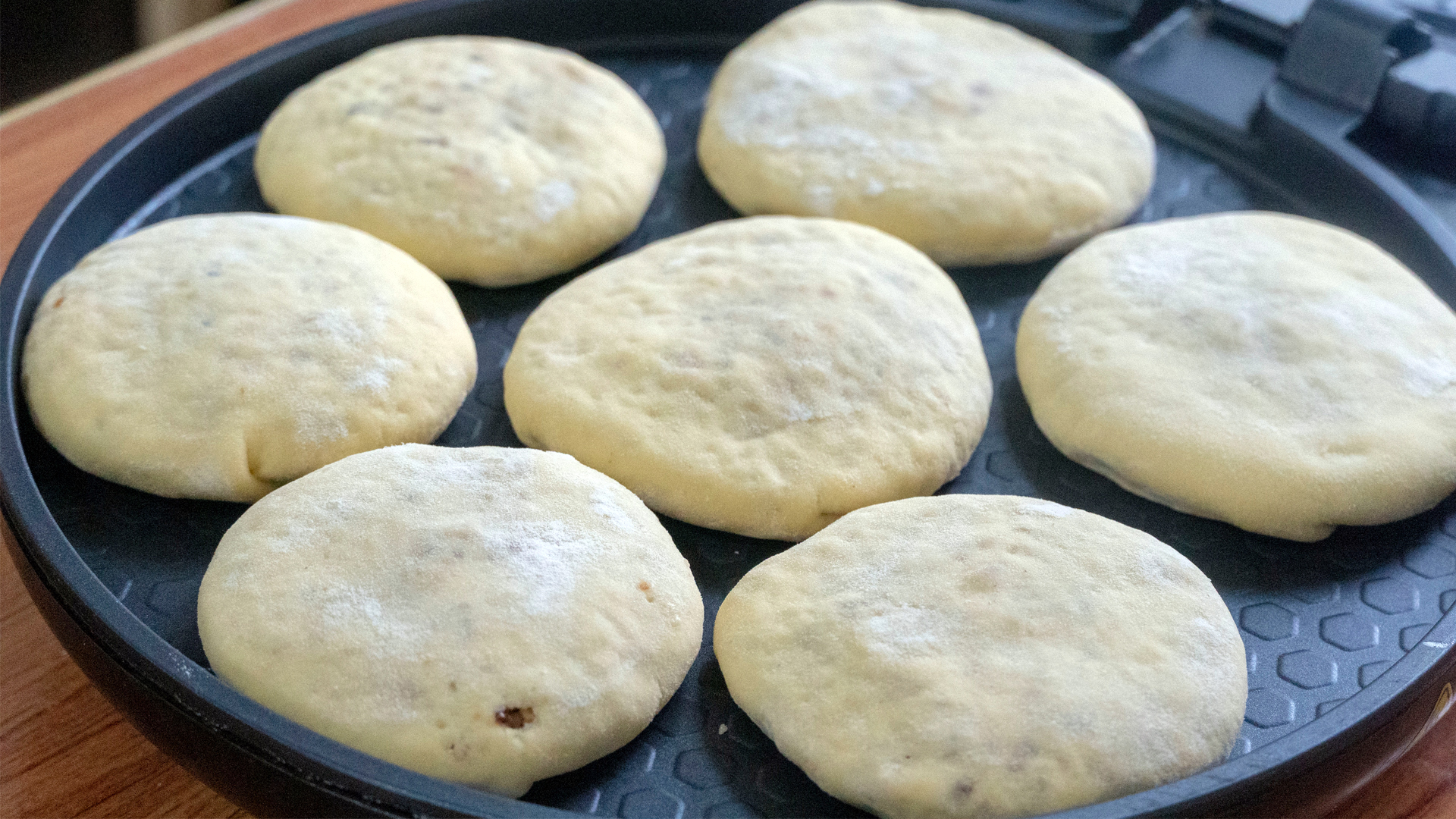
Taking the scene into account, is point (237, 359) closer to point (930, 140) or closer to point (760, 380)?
point (760, 380)

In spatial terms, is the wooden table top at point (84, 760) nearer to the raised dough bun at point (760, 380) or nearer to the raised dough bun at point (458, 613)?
the raised dough bun at point (458, 613)

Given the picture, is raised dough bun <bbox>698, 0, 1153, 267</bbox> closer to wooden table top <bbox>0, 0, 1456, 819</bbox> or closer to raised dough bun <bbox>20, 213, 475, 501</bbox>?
raised dough bun <bbox>20, 213, 475, 501</bbox>

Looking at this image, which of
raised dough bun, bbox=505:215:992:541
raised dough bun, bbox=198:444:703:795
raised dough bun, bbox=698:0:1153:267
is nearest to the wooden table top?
raised dough bun, bbox=198:444:703:795

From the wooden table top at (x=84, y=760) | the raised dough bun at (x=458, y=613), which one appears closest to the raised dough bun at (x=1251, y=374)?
the wooden table top at (x=84, y=760)

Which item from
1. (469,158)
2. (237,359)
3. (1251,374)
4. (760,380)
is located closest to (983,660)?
(760,380)

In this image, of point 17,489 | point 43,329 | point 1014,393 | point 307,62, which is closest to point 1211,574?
point 1014,393

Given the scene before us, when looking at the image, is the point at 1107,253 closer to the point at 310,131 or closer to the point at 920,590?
the point at 920,590

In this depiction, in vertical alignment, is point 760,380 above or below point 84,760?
above
